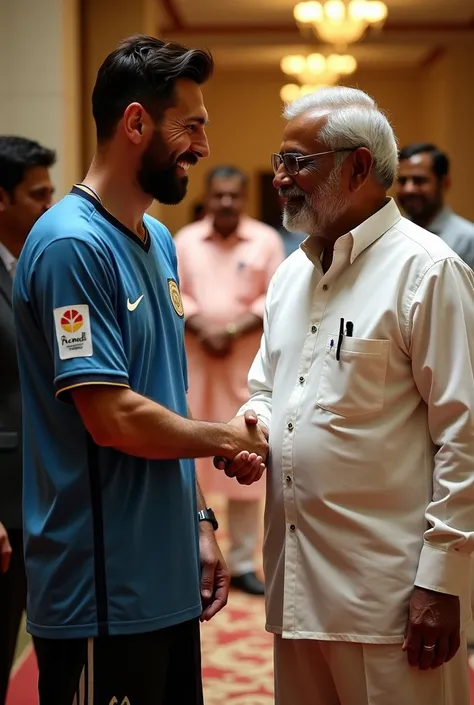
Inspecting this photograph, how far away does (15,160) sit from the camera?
8.68 ft

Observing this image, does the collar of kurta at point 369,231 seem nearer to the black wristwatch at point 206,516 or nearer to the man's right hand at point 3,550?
the black wristwatch at point 206,516

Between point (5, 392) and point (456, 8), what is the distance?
7684mm

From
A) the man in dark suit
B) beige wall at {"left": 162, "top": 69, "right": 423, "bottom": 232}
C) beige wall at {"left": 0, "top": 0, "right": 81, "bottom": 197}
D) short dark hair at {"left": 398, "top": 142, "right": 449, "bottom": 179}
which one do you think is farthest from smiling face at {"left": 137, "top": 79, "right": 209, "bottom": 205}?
beige wall at {"left": 162, "top": 69, "right": 423, "bottom": 232}

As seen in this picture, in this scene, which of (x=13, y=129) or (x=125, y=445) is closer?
(x=125, y=445)

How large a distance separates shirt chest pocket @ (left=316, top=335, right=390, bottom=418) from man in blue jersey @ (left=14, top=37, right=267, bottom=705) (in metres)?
0.22

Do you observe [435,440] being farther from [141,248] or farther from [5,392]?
[5,392]

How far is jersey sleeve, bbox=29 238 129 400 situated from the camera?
1.63 meters

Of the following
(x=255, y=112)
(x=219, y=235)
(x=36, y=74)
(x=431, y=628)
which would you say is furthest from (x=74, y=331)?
(x=255, y=112)

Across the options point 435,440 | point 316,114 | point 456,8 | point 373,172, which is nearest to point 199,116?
point 316,114

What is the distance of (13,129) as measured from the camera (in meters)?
4.75

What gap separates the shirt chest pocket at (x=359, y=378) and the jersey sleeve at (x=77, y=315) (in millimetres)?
460

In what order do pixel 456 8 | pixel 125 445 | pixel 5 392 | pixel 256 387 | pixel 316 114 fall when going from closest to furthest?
1. pixel 125 445
2. pixel 316 114
3. pixel 256 387
4. pixel 5 392
5. pixel 456 8

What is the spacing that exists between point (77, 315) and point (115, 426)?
8.0 inches

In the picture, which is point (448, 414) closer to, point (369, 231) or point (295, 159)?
point (369, 231)
